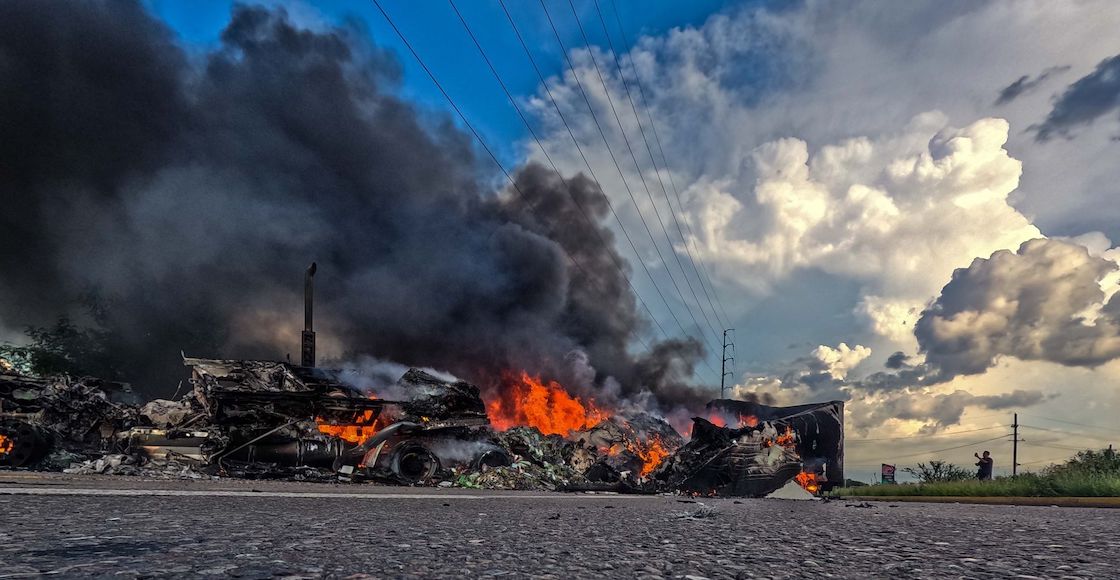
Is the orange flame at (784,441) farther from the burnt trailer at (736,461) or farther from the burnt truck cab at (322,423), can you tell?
the burnt truck cab at (322,423)

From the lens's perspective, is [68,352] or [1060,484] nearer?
[1060,484]

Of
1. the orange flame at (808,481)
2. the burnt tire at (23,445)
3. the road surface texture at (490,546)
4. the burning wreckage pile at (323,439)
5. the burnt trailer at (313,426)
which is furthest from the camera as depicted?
the orange flame at (808,481)

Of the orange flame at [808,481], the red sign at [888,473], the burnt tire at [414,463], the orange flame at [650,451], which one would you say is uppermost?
the burnt tire at [414,463]

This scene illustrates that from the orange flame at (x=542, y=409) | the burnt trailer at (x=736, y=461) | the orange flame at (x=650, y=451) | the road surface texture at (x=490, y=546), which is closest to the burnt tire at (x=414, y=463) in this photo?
the burnt trailer at (x=736, y=461)

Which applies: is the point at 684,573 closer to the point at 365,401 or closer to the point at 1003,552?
the point at 1003,552

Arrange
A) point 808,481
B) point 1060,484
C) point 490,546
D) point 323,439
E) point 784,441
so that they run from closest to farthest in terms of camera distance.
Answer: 1. point 490,546
2. point 1060,484
3. point 323,439
4. point 784,441
5. point 808,481

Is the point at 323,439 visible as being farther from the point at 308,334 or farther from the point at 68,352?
the point at 68,352

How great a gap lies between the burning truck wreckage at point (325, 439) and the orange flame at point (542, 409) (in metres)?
15.5

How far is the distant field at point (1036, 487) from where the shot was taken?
10.0 meters

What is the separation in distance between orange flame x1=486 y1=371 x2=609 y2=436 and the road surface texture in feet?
111

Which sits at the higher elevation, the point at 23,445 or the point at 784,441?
the point at 23,445

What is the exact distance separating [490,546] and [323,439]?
14.4 meters

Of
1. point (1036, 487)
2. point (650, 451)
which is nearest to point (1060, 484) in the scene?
point (1036, 487)

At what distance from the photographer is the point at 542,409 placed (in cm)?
4031
